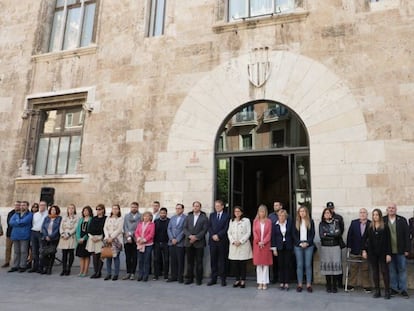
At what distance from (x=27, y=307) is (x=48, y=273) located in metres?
3.91

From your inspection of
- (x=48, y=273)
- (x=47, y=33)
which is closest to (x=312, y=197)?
(x=48, y=273)

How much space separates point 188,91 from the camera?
10664 millimetres

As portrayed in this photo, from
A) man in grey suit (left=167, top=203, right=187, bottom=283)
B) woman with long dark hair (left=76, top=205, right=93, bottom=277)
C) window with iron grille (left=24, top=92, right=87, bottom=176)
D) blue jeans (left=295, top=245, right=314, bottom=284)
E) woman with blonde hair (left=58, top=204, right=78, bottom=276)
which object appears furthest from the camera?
window with iron grille (left=24, top=92, right=87, bottom=176)

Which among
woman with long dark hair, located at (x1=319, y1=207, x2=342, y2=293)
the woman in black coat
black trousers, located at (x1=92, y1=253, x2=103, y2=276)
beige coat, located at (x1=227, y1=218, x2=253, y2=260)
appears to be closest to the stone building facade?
woman with long dark hair, located at (x1=319, y1=207, x2=342, y2=293)

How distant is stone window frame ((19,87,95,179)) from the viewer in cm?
1187

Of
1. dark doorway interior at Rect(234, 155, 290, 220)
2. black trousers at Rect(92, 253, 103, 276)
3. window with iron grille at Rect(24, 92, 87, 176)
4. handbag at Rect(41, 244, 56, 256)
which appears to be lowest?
black trousers at Rect(92, 253, 103, 276)

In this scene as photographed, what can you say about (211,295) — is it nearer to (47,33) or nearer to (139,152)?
(139,152)

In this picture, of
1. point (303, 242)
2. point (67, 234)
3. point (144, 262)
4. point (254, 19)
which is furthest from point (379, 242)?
point (67, 234)

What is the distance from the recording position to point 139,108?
1116 cm

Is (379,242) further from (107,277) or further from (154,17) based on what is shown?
(154,17)

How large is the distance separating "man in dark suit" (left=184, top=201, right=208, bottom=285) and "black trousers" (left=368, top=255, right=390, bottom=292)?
357 cm

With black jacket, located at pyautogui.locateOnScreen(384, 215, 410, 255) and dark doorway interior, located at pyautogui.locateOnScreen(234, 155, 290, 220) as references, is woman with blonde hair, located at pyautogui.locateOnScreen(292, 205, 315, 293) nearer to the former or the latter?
black jacket, located at pyautogui.locateOnScreen(384, 215, 410, 255)

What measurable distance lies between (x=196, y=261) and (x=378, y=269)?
12.7ft

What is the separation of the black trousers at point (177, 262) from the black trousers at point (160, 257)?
0.91 ft
